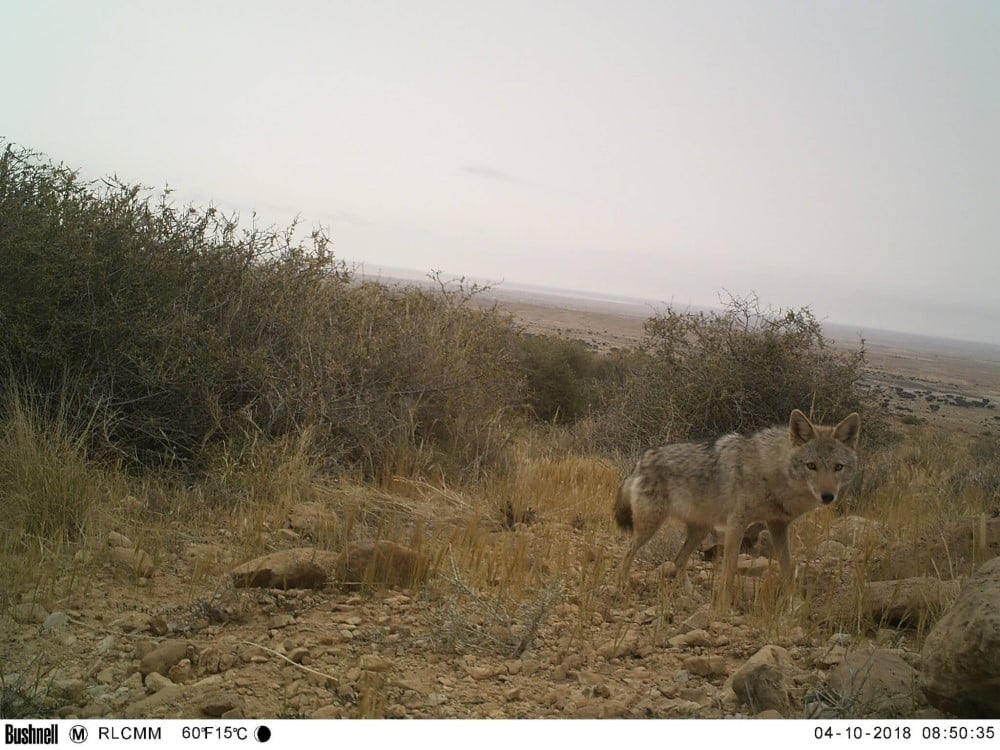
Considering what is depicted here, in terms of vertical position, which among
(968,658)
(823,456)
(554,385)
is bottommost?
(554,385)

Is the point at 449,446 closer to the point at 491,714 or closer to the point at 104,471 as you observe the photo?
the point at 104,471

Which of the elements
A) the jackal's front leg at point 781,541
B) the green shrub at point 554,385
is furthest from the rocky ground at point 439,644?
the green shrub at point 554,385

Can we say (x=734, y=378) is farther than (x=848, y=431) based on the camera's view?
Yes

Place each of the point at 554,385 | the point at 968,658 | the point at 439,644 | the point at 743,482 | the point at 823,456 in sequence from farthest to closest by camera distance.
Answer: the point at 554,385
the point at 743,482
the point at 823,456
the point at 439,644
the point at 968,658

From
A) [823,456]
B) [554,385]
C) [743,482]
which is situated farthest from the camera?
[554,385]

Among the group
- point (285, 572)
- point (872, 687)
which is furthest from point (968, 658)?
point (285, 572)

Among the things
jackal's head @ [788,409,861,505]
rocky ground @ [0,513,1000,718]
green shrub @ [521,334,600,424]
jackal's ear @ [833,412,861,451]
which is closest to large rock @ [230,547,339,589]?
rocky ground @ [0,513,1000,718]

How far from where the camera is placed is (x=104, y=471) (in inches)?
257

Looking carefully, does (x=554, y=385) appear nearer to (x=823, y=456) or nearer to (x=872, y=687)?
(x=823, y=456)

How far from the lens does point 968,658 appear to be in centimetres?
311

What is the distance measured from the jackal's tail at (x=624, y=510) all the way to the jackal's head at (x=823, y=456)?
137 cm

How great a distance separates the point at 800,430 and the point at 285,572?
13.5 ft

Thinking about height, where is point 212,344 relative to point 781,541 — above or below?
above

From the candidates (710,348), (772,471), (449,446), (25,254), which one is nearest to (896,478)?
(710,348)
